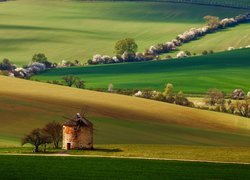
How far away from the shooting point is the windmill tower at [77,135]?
6531 cm

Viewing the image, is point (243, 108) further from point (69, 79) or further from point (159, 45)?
point (159, 45)

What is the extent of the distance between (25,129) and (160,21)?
104 meters

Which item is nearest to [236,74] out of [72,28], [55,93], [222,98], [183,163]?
[222,98]

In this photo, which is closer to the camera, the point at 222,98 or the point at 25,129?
the point at 25,129

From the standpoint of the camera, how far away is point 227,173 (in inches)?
2152

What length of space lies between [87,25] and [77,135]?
106224 mm

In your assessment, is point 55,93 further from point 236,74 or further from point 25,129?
point 236,74

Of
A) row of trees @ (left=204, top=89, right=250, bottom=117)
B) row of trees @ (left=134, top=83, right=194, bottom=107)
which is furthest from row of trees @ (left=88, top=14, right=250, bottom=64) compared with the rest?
row of trees @ (left=134, top=83, right=194, bottom=107)

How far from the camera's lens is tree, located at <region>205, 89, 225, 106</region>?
102338 millimetres

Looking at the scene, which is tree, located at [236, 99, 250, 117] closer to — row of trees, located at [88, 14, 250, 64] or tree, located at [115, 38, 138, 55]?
row of trees, located at [88, 14, 250, 64]

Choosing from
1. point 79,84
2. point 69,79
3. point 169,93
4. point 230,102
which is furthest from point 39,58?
point 230,102

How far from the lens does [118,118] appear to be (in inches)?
3152

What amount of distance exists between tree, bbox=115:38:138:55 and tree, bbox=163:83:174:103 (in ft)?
115

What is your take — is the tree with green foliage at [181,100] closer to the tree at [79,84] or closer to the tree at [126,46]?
the tree at [79,84]
